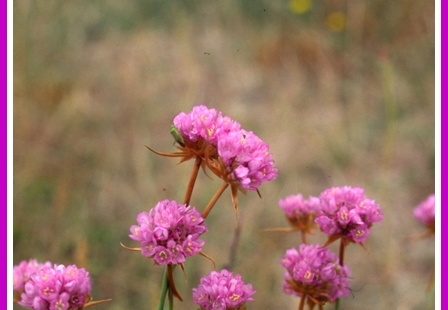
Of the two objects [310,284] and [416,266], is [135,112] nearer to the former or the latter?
[416,266]

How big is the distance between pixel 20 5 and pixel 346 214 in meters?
1.03

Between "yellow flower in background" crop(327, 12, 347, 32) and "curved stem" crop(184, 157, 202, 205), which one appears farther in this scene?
"yellow flower in background" crop(327, 12, 347, 32)

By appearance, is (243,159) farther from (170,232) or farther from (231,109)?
(231,109)

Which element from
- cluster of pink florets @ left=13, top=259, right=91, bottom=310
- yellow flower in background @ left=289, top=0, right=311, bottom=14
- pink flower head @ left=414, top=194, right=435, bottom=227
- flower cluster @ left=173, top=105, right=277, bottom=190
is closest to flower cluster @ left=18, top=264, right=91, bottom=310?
cluster of pink florets @ left=13, top=259, right=91, bottom=310

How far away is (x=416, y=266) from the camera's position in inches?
52.2

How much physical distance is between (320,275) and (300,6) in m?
1.00

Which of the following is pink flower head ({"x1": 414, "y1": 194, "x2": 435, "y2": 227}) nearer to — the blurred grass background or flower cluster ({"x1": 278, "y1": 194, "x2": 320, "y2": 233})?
flower cluster ({"x1": 278, "y1": 194, "x2": 320, "y2": 233})

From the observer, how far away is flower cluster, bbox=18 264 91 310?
46 centimetres

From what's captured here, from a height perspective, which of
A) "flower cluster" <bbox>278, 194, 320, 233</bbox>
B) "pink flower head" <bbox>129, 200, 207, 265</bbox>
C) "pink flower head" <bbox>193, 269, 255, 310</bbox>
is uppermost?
"flower cluster" <bbox>278, 194, 320, 233</bbox>

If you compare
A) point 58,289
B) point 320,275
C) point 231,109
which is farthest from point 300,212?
point 231,109

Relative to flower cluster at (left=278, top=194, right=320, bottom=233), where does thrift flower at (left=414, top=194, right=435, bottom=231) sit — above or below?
above

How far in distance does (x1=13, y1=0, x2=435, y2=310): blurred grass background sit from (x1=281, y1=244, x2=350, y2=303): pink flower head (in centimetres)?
67

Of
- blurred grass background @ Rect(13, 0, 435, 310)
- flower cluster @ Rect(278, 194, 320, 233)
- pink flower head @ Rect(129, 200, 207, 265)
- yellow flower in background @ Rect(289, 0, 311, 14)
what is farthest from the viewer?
yellow flower in background @ Rect(289, 0, 311, 14)

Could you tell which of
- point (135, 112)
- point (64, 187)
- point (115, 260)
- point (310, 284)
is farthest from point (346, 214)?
point (135, 112)
